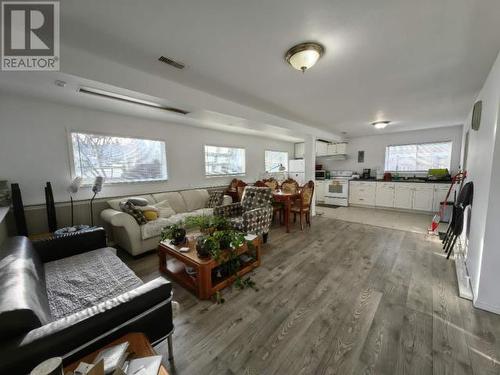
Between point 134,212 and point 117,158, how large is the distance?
1.22m

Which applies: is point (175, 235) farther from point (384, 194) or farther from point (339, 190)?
point (384, 194)

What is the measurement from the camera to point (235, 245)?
6.94 ft

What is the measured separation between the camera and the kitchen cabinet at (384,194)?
5.50 meters

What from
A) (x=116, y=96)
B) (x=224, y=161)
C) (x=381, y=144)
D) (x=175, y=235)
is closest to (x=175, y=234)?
(x=175, y=235)

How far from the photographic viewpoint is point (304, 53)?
1726 millimetres

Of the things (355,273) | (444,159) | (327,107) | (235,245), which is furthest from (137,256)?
(444,159)

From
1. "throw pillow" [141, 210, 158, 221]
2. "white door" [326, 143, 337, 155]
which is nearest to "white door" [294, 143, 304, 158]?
"white door" [326, 143, 337, 155]

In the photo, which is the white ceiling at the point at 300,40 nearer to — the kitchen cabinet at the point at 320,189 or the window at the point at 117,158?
the window at the point at 117,158

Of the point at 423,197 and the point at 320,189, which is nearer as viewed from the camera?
the point at 423,197

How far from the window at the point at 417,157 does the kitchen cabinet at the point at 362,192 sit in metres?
0.88

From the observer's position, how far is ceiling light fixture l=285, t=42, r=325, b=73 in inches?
66.9

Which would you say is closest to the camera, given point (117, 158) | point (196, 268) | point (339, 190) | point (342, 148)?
point (196, 268)

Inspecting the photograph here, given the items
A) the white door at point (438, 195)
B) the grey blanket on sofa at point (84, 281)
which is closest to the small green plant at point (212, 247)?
the grey blanket on sofa at point (84, 281)

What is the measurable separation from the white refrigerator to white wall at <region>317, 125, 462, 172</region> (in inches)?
39.8
